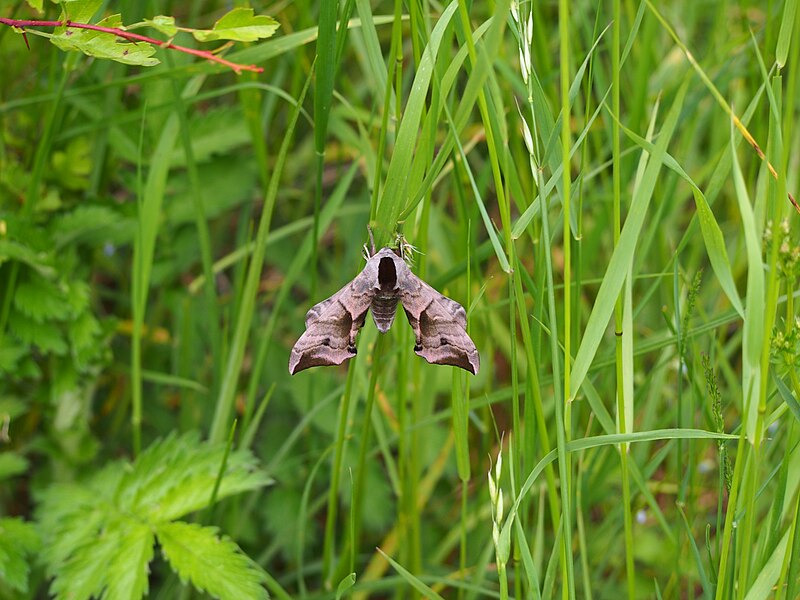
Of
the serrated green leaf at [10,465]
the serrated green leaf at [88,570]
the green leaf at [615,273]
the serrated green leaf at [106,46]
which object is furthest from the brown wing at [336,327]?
the serrated green leaf at [10,465]

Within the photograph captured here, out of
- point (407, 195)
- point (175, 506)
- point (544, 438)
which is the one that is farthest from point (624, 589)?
point (407, 195)

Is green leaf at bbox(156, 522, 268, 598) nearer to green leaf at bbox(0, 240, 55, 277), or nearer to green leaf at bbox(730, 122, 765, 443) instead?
green leaf at bbox(0, 240, 55, 277)

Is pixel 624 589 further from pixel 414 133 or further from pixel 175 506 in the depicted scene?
pixel 414 133

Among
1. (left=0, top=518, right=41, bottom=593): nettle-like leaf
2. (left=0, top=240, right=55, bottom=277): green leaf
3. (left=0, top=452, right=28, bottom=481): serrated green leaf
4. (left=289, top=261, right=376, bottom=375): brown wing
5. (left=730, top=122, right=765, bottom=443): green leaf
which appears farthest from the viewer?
(left=0, top=452, right=28, bottom=481): serrated green leaf

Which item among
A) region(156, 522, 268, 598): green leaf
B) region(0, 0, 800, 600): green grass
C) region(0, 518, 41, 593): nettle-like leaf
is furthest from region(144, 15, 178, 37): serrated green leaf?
region(0, 518, 41, 593): nettle-like leaf

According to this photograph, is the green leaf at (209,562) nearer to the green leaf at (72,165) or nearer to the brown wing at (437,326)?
the brown wing at (437,326)

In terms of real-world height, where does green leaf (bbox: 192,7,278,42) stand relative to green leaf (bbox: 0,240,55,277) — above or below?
above

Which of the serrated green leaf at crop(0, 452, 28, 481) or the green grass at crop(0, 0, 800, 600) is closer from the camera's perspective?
the green grass at crop(0, 0, 800, 600)

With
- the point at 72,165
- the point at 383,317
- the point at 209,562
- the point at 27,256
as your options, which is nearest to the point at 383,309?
the point at 383,317
